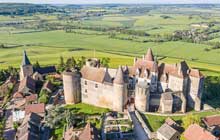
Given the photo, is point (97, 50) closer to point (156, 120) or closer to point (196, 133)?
point (156, 120)

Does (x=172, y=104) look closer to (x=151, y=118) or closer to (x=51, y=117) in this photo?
(x=151, y=118)

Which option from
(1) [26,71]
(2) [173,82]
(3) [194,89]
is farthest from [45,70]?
(3) [194,89]

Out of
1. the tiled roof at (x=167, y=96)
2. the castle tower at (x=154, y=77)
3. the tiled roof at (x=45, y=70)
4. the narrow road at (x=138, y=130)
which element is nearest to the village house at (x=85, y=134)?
the narrow road at (x=138, y=130)

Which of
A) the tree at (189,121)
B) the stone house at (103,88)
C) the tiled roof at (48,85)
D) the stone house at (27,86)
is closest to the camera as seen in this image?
the tree at (189,121)

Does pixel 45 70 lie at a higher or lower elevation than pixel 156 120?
higher

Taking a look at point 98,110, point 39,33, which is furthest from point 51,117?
point 39,33

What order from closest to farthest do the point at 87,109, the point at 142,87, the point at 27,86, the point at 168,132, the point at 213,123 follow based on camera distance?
the point at 168,132 → the point at 213,123 → the point at 142,87 → the point at 87,109 → the point at 27,86

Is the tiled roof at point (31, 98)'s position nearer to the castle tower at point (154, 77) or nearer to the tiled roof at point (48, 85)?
the tiled roof at point (48, 85)
